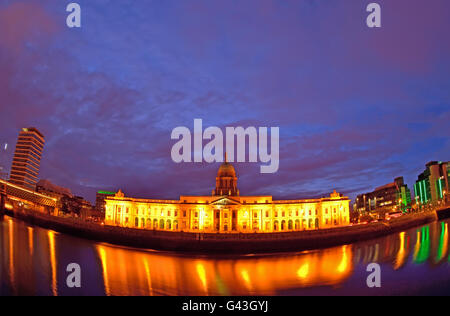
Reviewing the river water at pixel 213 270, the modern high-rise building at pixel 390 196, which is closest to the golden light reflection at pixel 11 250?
the river water at pixel 213 270

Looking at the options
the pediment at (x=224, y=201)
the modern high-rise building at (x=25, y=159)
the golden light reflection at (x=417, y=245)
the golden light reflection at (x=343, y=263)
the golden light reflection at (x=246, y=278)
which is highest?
the modern high-rise building at (x=25, y=159)

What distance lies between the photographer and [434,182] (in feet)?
404

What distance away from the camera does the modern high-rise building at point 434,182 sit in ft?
378

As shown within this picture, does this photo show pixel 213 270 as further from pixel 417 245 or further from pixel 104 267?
pixel 417 245

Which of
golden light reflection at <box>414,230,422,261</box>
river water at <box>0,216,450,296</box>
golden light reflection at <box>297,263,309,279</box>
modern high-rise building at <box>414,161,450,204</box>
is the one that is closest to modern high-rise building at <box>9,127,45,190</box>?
river water at <box>0,216,450,296</box>

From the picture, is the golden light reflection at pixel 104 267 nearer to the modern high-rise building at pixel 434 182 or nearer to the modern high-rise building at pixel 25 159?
the modern high-rise building at pixel 25 159

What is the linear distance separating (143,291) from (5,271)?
16.0 m

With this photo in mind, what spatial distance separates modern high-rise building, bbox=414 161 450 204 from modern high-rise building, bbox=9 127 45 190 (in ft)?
576

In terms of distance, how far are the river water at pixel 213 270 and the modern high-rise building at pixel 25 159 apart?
80333mm

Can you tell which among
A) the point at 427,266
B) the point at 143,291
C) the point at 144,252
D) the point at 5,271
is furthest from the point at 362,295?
the point at 5,271

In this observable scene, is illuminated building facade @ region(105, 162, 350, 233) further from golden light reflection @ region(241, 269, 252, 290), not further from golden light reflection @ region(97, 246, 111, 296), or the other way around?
golden light reflection @ region(241, 269, 252, 290)

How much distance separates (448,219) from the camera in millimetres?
75750

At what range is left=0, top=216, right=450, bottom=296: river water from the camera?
87.9 feet
